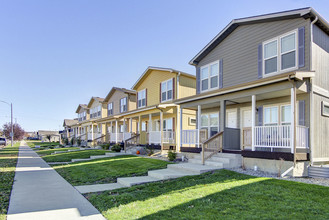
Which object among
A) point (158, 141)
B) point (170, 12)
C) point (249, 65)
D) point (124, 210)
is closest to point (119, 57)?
point (170, 12)

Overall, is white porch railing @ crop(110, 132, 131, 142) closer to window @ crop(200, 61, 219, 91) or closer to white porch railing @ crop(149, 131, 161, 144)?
white porch railing @ crop(149, 131, 161, 144)

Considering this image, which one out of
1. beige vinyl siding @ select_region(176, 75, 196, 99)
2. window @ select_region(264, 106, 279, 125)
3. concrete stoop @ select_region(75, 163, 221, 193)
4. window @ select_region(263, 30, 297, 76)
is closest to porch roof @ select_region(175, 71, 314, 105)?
window @ select_region(263, 30, 297, 76)

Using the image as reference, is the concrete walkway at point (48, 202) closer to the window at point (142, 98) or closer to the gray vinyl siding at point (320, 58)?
the gray vinyl siding at point (320, 58)

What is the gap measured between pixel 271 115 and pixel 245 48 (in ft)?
12.7

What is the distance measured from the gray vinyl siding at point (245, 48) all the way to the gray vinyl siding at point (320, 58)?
102cm

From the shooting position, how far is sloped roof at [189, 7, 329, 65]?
9.92 meters

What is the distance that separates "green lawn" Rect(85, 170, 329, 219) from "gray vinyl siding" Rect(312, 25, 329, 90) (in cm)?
550

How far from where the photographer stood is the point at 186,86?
62.4ft

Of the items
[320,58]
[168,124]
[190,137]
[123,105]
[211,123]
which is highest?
[320,58]

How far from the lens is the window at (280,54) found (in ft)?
34.4

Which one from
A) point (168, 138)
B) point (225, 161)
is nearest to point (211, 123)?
point (168, 138)

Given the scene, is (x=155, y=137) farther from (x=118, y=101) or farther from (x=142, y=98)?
(x=118, y=101)

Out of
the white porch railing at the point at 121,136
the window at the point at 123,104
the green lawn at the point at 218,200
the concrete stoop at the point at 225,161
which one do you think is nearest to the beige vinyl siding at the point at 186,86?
the white porch railing at the point at 121,136

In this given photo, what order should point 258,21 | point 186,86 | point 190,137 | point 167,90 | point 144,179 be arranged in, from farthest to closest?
point 167,90, point 186,86, point 190,137, point 258,21, point 144,179
